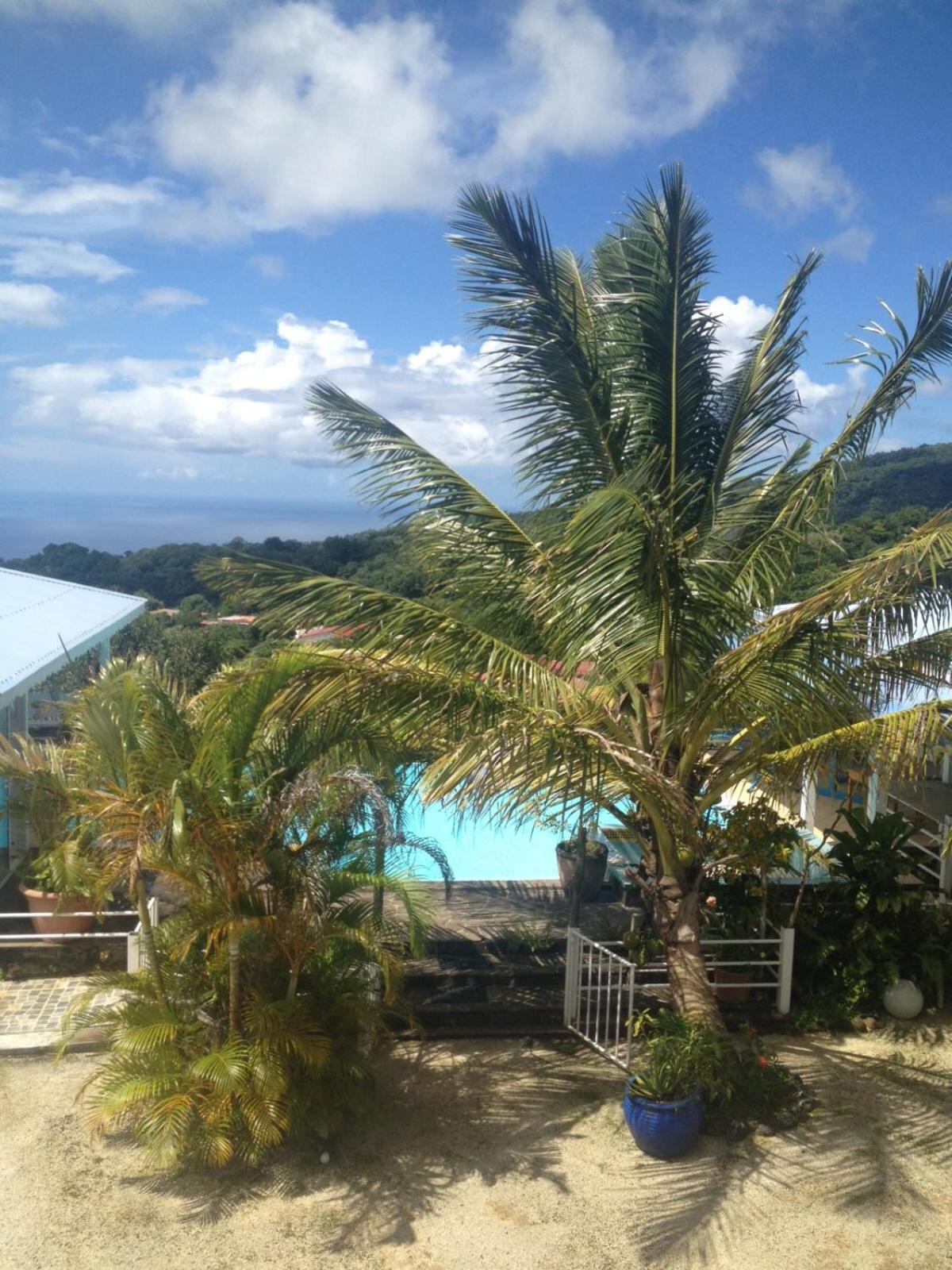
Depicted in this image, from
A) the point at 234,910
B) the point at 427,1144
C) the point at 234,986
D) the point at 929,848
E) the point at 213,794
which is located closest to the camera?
the point at 213,794

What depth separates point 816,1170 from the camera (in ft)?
20.6

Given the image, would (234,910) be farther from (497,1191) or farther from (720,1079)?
(720,1079)

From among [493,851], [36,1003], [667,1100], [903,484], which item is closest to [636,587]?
[667,1100]

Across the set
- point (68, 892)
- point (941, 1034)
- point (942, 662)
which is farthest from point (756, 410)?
point (68, 892)

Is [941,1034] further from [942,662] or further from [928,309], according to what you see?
[928,309]

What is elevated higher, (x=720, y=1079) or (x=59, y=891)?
(x=59, y=891)

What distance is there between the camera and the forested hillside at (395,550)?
876 cm

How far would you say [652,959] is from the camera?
27.6 ft

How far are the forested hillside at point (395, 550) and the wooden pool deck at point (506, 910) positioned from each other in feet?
10.7

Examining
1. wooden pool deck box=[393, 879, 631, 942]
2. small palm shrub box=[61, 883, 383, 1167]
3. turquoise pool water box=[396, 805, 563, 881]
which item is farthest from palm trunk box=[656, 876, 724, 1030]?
turquoise pool water box=[396, 805, 563, 881]

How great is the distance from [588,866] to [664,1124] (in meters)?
4.21

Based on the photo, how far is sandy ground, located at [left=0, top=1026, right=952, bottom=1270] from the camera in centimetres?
544

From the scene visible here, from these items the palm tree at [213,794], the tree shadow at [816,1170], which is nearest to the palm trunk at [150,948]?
the palm tree at [213,794]

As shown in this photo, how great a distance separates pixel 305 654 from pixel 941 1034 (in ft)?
20.5
